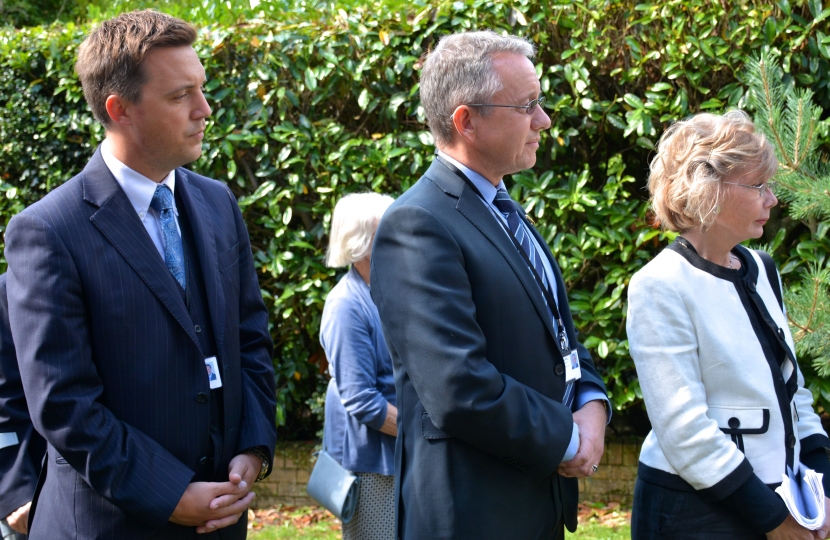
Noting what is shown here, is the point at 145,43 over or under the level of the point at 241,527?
over

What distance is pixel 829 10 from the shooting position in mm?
4555

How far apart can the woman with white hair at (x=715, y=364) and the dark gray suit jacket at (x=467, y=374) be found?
358 millimetres

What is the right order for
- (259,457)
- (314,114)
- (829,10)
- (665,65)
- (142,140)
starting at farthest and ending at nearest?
1. (314,114)
2. (665,65)
3. (829,10)
4. (259,457)
5. (142,140)

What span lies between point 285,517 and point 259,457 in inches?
155

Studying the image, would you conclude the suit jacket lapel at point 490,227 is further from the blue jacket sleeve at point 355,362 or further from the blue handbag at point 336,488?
the blue handbag at point 336,488

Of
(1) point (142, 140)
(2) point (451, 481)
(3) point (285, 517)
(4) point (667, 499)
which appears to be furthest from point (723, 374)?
(3) point (285, 517)

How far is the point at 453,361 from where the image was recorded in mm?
2139

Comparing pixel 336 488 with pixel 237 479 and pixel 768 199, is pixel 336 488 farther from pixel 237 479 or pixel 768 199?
pixel 768 199

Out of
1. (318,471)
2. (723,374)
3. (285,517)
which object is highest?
(723,374)

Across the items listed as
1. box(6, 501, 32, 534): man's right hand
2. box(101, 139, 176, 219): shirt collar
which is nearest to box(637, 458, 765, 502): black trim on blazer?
box(101, 139, 176, 219): shirt collar

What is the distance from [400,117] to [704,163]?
11.2ft

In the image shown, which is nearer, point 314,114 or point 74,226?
point 74,226

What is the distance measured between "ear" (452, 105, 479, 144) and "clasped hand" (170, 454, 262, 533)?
1199mm

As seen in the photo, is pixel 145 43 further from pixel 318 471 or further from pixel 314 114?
pixel 314 114
